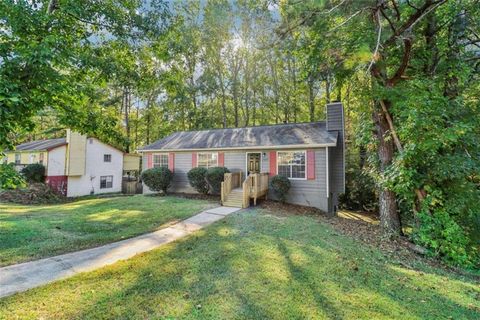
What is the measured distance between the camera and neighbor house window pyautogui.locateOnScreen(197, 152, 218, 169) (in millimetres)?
13609

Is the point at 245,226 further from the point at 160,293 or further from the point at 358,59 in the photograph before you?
the point at 358,59

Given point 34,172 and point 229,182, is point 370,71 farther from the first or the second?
point 34,172

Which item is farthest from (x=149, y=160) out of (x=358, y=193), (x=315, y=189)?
(x=358, y=193)

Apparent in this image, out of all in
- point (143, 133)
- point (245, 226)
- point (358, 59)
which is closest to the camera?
point (358, 59)

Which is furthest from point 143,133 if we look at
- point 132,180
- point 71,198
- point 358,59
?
point 358,59

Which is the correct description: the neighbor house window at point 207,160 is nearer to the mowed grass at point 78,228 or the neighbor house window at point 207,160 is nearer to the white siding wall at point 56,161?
the mowed grass at point 78,228

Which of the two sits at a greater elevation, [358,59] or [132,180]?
[358,59]

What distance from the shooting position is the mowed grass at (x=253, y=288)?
3281 millimetres

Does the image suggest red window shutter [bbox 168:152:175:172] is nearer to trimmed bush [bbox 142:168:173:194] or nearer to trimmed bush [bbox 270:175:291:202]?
trimmed bush [bbox 142:168:173:194]

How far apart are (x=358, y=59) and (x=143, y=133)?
84.8ft

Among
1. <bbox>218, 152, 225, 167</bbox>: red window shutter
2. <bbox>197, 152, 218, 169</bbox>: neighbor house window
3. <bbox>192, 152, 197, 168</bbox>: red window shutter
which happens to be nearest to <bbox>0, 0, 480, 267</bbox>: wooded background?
<bbox>218, 152, 225, 167</bbox>: red window shutter

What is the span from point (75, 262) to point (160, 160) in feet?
35.7

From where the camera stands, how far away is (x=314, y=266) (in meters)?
4.87

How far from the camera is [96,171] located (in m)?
19.9
